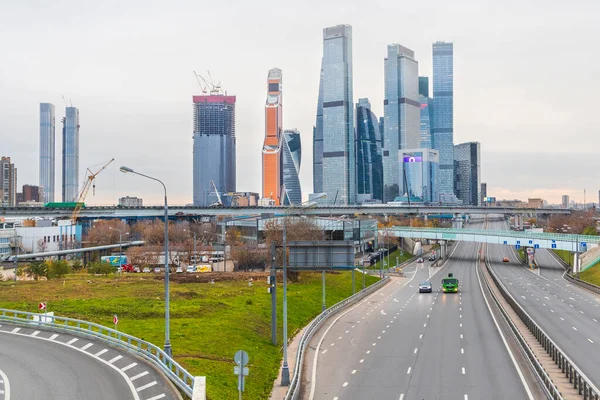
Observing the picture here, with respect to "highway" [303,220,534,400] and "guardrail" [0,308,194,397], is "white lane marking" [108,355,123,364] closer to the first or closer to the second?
"guardrail" [0,308,194,397]

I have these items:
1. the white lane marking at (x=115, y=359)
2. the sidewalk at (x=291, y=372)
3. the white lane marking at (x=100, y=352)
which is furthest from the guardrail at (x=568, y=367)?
the white lane marking at (x=100, y=352)

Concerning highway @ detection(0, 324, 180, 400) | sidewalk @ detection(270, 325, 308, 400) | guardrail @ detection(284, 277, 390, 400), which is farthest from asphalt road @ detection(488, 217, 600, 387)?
highway @ detection(0, 324, 180, 400)

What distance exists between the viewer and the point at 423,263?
495ft

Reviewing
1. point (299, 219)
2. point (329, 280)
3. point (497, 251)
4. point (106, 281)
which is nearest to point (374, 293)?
point (329, 280)

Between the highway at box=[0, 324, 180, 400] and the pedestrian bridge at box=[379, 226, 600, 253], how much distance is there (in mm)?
94072

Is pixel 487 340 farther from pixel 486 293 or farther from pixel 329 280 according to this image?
pixel 329 280

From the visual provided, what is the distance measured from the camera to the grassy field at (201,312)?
36.2 meters

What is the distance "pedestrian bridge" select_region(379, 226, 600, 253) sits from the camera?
372 ft

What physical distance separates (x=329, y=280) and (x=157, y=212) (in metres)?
105

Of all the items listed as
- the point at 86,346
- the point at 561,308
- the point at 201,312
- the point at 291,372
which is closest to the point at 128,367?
the point at 86,346

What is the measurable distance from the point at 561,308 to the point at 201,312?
41.9 m

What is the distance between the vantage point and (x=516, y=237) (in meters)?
135

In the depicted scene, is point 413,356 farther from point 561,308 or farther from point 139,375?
point 561,308

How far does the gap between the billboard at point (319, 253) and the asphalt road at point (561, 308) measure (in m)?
17.8
